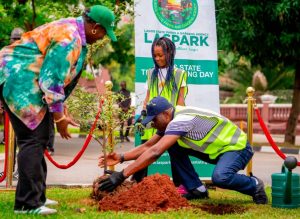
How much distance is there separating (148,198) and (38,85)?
1.40 meters

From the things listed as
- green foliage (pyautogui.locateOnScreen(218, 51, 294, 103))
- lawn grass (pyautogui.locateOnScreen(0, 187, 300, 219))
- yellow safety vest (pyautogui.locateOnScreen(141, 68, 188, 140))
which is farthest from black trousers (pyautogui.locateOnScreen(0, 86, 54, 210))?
green foliage (pyautogui.locateOnScreen(218, 51, 294, 103))

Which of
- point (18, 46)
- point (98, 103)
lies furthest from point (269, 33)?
point (18, 46)

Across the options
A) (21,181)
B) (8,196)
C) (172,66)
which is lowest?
(8,196)

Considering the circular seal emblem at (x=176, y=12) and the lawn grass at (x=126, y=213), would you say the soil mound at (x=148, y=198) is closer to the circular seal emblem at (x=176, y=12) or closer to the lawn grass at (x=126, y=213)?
the lawn grass at (x=126, y=213)

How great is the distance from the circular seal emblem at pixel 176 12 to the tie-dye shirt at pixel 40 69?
241 cm

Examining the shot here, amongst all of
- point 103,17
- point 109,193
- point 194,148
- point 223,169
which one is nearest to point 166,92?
point 194,148

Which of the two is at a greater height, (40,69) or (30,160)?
(40,69)

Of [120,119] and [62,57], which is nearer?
[62,57]

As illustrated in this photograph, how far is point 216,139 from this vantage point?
758 cm

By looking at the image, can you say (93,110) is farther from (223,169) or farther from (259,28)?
(259,28)

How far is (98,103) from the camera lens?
7.91 metres

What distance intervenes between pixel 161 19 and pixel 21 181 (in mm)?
3079

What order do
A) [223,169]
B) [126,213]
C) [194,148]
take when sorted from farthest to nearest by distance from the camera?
[194,148] → [223,169] → [126,213]

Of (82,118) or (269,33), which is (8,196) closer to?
(82,118)
